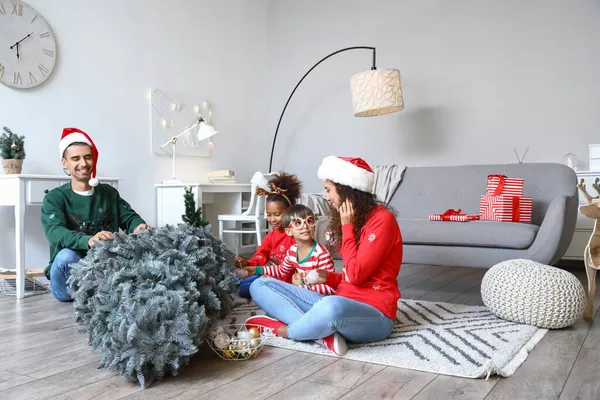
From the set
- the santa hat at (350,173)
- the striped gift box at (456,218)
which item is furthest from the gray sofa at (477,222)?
the santa hat at (350,173)

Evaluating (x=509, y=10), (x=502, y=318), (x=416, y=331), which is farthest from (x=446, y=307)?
(x=509, y=10)

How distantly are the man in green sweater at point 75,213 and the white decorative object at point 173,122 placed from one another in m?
1.55

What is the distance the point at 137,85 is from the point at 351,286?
307 centimetres

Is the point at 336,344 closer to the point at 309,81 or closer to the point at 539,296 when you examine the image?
the point at 539,296

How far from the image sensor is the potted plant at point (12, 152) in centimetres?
311

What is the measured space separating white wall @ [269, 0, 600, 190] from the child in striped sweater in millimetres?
2582

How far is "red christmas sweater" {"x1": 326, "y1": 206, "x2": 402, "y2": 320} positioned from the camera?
186cm

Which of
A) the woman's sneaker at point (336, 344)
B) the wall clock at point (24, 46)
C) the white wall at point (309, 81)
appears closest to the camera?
the woman's sneaker at point (336, 344)

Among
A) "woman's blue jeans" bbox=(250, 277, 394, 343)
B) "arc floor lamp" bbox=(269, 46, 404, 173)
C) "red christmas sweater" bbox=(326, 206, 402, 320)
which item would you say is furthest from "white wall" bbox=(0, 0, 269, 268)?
"red christmas sweater" bbox=(326, 206, 402, 320)

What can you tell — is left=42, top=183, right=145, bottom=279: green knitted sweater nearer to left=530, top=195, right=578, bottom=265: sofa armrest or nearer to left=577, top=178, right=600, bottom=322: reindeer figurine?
left=530, top=195, right=578, bottom=265: sofa armrest

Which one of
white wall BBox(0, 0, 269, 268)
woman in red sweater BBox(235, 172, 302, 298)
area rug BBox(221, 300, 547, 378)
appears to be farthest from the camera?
white wall BBox(0, 0, 269, 268)

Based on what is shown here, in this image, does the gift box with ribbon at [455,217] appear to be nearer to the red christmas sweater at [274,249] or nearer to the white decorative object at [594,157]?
the red christmas sweater at [274,249]

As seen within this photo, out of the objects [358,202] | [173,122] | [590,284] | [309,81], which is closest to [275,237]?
[358,202]

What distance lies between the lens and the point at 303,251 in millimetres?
2291
